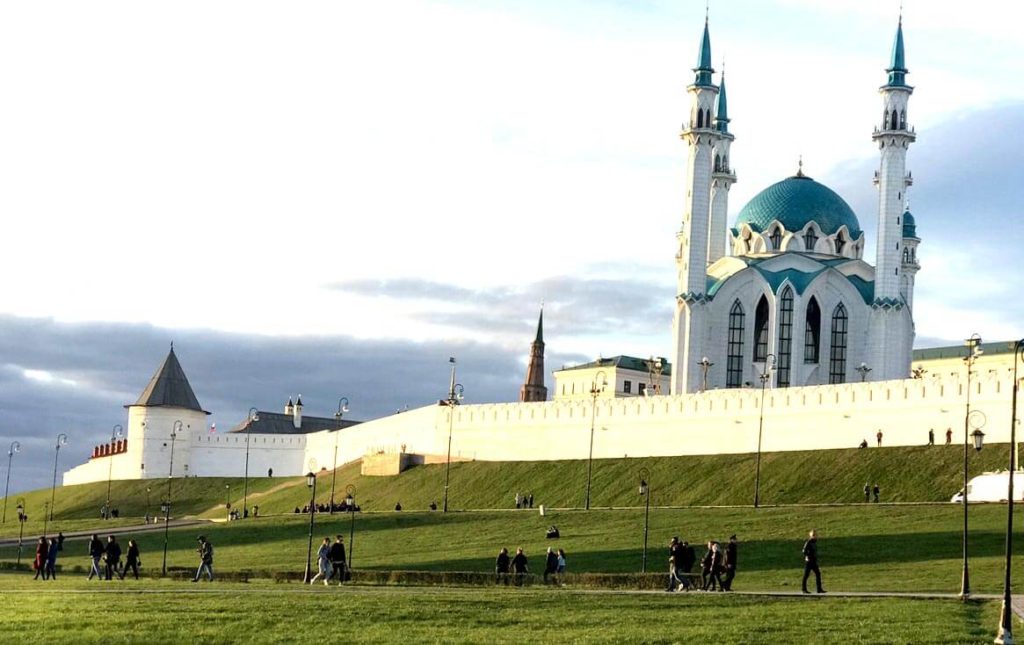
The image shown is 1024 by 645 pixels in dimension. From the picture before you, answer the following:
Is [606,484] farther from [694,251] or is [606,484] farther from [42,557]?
[42,557]

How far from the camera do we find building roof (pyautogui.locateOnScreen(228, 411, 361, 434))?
14138 cm

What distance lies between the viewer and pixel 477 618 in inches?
1171

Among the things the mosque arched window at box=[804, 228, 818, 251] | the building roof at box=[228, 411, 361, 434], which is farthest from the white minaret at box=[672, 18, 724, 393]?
the building roof at box=[228, 411, 361, 434]

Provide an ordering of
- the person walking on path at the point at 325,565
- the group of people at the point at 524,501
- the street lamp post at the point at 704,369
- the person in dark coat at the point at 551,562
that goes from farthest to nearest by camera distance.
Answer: the street lamp post at the point at 704,369
the group of people at the point at 524,501
the person in dark coat at the point at 551,562
the person walking on path at the point at 325,565

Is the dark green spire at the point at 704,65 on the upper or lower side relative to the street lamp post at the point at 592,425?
upper

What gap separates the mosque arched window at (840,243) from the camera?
108 m

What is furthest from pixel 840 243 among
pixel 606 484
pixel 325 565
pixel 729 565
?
pixel 729 565

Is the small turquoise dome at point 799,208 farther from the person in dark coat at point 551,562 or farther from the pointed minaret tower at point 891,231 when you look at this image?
the person in dark coat at point 551,562

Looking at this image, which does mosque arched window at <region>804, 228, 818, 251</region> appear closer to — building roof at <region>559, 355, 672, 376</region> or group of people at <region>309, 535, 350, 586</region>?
building roof at <region>559, 355, 672, 376</region>

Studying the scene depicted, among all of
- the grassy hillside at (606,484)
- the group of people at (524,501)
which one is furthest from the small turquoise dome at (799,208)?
the group of people at (524,501)

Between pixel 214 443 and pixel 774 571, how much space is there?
274 feet

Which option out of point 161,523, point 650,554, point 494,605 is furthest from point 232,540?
point 494,605

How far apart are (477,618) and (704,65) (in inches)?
3156

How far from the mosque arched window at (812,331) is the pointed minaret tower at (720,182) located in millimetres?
8923
